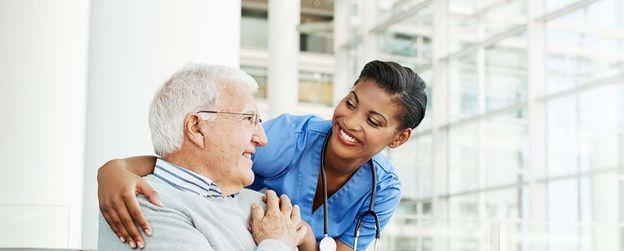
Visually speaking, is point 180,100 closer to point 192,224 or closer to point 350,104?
point 192,224

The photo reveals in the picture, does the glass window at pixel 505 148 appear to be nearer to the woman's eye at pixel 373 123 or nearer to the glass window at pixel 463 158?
the glass window at pixel 463 158

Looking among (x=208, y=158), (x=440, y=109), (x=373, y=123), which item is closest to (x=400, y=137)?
(x=373, y=123)

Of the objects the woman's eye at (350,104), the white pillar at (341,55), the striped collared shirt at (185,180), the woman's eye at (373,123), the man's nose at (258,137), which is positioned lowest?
the striped collared shirt at (185,180)

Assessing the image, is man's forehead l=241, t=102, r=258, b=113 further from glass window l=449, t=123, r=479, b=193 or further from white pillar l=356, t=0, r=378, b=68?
white pillar l=356, t=0, r=378, b=68

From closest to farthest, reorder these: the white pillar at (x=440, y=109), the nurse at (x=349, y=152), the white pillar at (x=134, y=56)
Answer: the nurse at (x=349, y=152), the white pillar at (x=134, y=56), the white pillar at (x=440, y=109)

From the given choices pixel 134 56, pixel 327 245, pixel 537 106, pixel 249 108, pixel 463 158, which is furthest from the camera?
pixel 463 158

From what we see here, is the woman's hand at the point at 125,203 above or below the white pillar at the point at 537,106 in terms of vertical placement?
below

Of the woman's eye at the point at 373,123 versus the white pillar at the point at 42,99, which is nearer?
the woman's eye at the point at 373,123

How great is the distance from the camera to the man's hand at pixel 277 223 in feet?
6.18

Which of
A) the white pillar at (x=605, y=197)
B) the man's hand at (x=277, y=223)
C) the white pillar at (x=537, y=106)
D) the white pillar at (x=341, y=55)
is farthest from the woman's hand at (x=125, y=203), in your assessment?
the white pillar at (x=341, y=55)

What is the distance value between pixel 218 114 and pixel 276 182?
1.62 feet

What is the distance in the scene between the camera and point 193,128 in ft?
6.16

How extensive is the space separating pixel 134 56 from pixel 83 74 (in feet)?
1.27

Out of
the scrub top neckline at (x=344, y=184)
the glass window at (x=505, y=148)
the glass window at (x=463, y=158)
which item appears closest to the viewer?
the scrub top neckline at (x=344, y=184)
